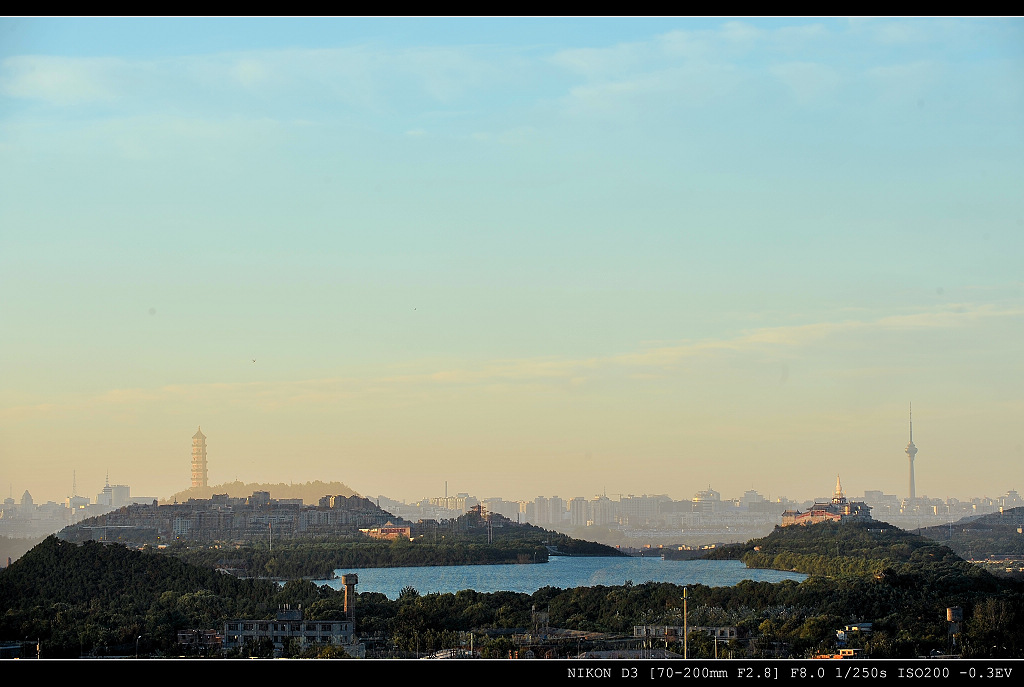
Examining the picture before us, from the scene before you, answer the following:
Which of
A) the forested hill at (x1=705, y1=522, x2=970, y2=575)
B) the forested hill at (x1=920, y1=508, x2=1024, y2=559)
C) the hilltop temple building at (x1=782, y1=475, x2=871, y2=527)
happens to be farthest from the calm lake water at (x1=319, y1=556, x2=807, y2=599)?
the forested hill at (x1=920, y1=508, x2=1024, y2=559)

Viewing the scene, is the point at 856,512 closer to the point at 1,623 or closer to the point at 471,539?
the point at 471,539

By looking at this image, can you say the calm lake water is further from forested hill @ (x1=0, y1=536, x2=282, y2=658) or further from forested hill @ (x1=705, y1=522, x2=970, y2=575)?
forested hill @ (x1=0, y1=536, x2=282, y2=658)

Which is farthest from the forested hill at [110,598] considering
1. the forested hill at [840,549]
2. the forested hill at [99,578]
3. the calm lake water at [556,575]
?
A: the forested hill at [840,549]

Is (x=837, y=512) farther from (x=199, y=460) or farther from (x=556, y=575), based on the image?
(x=199, y=460)

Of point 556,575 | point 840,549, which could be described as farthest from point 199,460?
point 840,549

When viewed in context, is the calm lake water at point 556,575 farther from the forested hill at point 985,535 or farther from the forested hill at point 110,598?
the forested hill at point 985,535
